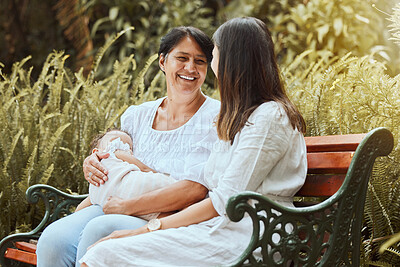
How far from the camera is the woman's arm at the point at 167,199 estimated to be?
8.11ft

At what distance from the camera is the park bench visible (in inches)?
75.9

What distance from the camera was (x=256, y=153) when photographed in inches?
81.2

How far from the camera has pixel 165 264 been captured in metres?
2.05

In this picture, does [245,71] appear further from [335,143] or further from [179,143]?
[179,143]

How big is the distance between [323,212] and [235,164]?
37 centimetres

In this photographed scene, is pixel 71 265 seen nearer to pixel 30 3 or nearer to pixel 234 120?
pixel 234 120

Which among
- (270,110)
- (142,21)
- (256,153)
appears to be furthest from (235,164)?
(142,21)

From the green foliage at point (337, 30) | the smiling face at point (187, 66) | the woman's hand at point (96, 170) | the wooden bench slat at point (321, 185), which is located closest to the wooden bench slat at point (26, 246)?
the woman's hand at point (96, 170)

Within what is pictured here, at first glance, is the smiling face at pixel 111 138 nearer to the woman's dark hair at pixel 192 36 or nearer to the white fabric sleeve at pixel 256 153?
the woman's dark hair at pixel 192 36

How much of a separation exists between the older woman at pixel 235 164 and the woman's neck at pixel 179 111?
1.90 feet

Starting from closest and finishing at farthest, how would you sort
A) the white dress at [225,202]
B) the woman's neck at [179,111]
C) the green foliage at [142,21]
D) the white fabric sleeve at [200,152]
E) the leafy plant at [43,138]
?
the white dress at [225,202] → the white fabric sleeve at [200,152] → the woman's neck at [179,111] → the leafy plant at [43,138] → the green foliage at [142,21]

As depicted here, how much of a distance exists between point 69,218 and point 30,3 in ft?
19.1

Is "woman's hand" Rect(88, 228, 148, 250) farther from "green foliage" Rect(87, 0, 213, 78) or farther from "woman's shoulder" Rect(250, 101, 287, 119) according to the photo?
"green foliage" Rect(87, 0, 213, 78)

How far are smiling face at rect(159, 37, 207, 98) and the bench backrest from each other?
2.33 ft
